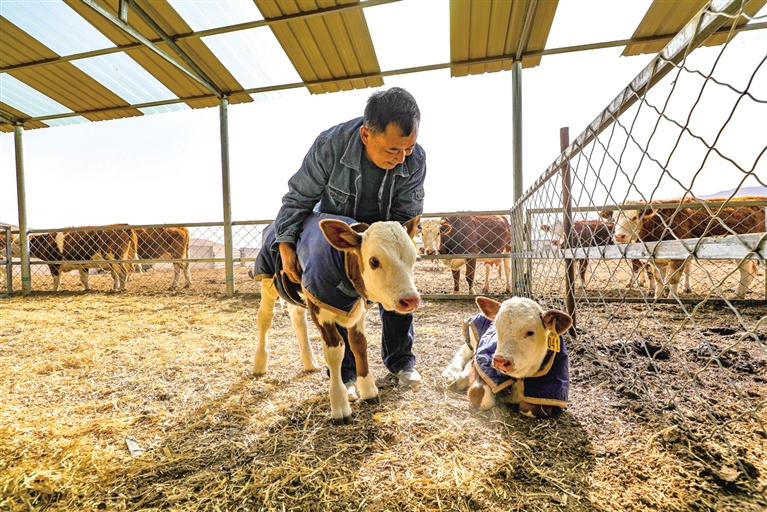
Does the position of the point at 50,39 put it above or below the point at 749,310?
above

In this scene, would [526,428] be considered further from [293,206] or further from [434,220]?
[434,220]

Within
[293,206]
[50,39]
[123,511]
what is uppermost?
[50,39]

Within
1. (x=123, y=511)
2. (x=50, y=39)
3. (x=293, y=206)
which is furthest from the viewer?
(x=50, y=39)

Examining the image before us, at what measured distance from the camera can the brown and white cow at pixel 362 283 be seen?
1482 mm

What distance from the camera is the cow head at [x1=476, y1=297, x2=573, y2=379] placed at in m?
1.54

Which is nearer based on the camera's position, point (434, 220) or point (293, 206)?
point (293, 206)

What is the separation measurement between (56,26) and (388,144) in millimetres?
5351

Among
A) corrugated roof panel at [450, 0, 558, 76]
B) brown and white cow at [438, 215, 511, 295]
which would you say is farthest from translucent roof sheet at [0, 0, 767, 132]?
brown and white cow at [438, 215, 511, 295]

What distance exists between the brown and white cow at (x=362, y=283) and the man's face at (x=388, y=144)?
1.06 feet

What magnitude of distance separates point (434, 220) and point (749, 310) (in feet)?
13.7

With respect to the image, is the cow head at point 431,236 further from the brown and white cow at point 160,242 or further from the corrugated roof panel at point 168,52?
the brown and white cow at point 160,242

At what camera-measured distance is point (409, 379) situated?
2.09 m

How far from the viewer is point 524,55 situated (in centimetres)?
454

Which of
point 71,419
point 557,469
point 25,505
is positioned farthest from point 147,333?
point 557,469
